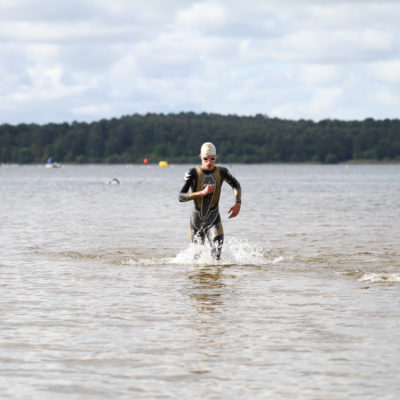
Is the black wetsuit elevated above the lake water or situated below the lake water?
above

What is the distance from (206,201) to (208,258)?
4.49ft

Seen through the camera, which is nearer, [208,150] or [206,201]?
[208,150]

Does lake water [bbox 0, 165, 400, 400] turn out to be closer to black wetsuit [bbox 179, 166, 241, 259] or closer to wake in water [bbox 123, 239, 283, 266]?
wake in water [bbox 123, 239, 283, 266]

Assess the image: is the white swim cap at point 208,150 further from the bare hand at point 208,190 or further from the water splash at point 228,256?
the water splash at point 228,256

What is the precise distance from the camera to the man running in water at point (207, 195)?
45.9 ft

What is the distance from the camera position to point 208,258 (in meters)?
15.2

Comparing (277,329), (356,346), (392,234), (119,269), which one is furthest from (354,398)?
(392,234)

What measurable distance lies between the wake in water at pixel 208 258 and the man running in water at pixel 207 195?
376 mm

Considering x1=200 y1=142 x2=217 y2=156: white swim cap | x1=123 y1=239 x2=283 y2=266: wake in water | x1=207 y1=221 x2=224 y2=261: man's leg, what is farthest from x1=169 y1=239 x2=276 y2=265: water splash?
x1=200 y1=142 x2=217 y2=156: white swim cap

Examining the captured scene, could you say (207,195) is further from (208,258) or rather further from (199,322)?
(199,322)

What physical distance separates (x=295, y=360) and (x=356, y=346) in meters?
0.86

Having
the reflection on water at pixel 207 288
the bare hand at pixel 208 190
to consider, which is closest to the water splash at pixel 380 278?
the reflection on water at pixel 207 288

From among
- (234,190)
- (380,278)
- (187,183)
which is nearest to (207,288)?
(187,183)

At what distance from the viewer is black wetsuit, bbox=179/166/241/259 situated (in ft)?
46.3
